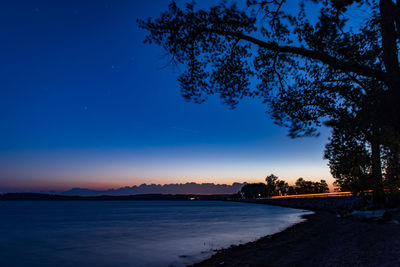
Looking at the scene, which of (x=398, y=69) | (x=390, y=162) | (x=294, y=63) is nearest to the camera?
(x=398, y=69)

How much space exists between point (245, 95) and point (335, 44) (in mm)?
3502

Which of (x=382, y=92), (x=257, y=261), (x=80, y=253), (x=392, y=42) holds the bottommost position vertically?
(x=80, y=253)

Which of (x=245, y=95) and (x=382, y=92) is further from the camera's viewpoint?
(x=245, y=95)

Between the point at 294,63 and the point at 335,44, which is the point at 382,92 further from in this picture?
the point at 294,63

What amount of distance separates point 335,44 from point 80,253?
81.3 feet

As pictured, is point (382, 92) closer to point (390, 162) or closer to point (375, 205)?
point (390, 162)

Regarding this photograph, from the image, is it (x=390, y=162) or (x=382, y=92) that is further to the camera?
(x=390, y=162)

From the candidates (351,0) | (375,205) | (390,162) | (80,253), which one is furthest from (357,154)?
(80,253)

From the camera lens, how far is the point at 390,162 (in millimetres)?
13883

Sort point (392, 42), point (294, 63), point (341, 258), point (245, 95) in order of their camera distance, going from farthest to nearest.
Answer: point (294, 63), point (245, 95), point (341, 258), point (392, 42)

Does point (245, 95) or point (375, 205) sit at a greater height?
point (245, 95)

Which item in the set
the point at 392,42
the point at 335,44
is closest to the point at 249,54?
the point at 335,44

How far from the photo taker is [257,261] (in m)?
11.4

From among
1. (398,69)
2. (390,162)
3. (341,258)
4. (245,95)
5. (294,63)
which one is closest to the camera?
(398,69)
